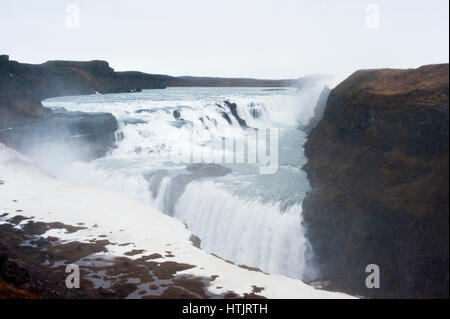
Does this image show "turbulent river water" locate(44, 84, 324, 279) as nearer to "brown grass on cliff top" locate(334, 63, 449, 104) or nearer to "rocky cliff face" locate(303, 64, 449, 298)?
"rocky cliff face" locate(303, 64, 449, 298)

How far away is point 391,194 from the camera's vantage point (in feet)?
35.8

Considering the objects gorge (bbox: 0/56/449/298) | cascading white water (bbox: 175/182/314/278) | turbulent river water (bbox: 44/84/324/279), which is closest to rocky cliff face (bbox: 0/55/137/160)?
gorge (bbox: 0/56/449/298)

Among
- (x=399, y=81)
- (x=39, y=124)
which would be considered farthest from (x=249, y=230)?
(x=39, y=124)

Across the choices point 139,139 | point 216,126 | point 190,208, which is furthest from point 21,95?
point 190,208

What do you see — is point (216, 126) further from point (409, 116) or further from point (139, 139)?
point (409, 116)

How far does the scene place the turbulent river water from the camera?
13.0 metres

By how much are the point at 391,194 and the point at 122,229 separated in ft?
27.8

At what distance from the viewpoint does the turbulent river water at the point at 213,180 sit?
13008 millimetres

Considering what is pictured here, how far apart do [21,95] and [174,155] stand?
12426 millimetres

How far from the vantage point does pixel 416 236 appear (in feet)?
31.5

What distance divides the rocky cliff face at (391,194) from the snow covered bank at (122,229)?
6.91ft

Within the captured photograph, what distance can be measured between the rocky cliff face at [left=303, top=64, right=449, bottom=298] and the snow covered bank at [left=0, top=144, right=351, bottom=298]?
82.9 inches

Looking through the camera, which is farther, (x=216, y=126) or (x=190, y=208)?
(x=216, y=126)

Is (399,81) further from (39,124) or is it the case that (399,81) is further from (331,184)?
(39,124)
